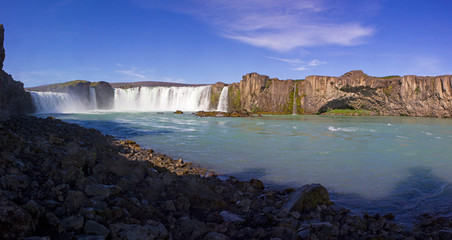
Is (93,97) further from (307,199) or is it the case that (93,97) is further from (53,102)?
(307,199)

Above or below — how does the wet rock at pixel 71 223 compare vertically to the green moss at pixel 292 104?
below

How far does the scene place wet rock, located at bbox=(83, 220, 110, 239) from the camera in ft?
10.3

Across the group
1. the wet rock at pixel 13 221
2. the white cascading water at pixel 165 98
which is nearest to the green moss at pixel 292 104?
the white cascading water at pixel 165 98

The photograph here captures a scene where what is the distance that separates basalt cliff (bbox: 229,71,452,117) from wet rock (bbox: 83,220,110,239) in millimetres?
70418

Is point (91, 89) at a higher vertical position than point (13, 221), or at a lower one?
higher

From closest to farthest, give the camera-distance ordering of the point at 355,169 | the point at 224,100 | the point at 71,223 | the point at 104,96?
the point at 71,223
the point at 355,169
the point at 224,100
the point at 104,96

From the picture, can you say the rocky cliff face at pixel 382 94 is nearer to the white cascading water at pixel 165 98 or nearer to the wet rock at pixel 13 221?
the white cascading water at pixel 165 98

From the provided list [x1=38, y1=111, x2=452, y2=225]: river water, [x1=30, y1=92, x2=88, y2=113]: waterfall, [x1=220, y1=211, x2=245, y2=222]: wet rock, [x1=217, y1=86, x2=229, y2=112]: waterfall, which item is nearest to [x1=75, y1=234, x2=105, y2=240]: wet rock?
[x1=220, y1=211, x2=245, y2=222]: wet rock

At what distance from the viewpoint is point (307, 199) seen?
5684mm

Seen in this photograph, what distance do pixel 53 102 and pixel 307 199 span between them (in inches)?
2879

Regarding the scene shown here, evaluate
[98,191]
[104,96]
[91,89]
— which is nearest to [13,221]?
[98,191]

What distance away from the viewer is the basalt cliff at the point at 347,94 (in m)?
62.9

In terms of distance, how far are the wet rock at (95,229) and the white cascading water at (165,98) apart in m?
73.5

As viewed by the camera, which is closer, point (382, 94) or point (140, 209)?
point (140, 209)
